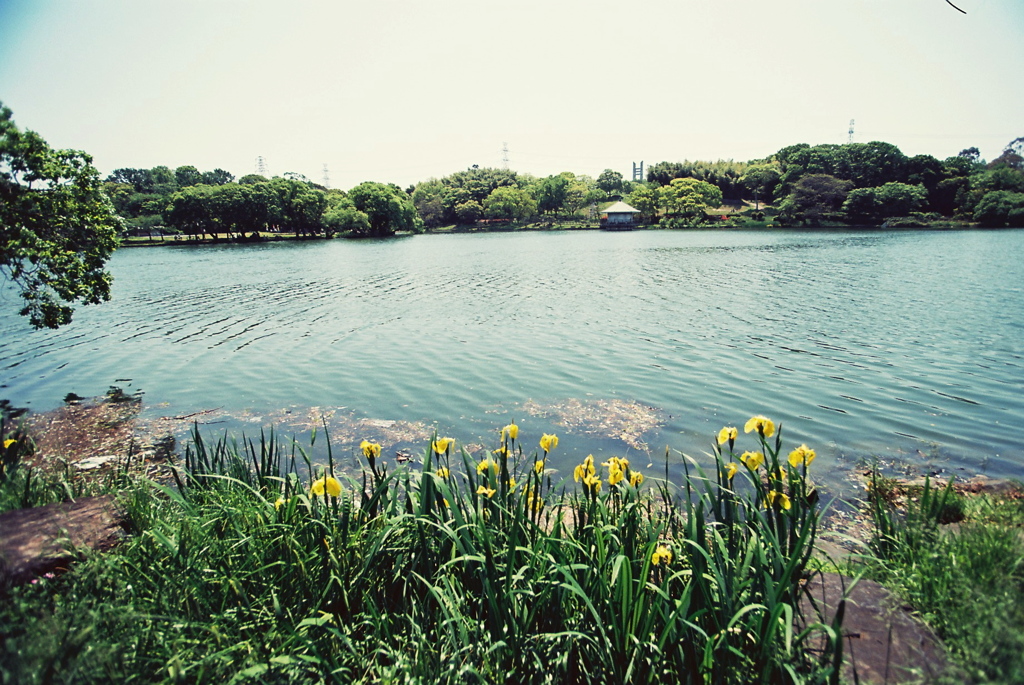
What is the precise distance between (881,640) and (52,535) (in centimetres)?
458

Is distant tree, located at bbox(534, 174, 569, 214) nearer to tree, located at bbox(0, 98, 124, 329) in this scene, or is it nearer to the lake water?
the lake water

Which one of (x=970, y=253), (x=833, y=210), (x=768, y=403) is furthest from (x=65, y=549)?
(x=833, y=210)

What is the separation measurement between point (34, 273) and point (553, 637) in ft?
45.5

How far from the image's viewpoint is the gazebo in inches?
3551

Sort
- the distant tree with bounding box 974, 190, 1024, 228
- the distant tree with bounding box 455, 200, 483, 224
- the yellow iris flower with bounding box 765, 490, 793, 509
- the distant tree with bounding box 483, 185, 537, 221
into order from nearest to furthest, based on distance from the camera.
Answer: the yellow iris flower with bounding box 765, 490, 793, 509
the distant tree with bounding box 974, 190, 1024, 228
the distant tree with bounding box 483, 185, 537, 221
the distant tree with bounding box 455, 200, 483, 224

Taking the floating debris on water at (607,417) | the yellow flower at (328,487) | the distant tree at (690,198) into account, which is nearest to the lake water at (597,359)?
the floating debris on water at (607,417)

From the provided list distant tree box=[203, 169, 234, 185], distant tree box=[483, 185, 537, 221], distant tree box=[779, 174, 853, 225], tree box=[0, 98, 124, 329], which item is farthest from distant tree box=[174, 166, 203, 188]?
tree box=[0, 98, 124, 329]

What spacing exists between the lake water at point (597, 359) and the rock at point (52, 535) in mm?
5180

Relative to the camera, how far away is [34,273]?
11.1 meters

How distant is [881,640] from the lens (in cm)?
256

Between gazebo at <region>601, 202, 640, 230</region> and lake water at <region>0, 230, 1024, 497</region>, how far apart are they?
6428 cm

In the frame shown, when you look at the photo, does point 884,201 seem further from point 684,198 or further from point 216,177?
point 216,177

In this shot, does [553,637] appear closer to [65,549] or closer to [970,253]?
[65,549]

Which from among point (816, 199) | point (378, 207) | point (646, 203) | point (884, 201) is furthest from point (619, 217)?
point (378, 207)
